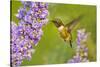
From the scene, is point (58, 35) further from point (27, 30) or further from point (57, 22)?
point (27, 30)

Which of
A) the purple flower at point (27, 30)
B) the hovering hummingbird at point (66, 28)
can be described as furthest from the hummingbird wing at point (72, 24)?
the purple flower at point (27, 30)

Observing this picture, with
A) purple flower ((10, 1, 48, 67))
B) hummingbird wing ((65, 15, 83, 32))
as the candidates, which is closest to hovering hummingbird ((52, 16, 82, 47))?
hummingbird wing ((65, 15, 83, 32))

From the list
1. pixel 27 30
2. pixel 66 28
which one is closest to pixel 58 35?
pixel 66 28

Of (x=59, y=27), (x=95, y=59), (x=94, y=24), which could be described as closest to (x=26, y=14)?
(x=59, y=27)

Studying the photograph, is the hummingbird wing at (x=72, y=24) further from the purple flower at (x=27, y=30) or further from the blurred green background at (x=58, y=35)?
the purple flower at (x=27, y=30)

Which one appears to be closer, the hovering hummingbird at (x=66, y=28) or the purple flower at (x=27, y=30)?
the purple flower at (x=27, y=30)

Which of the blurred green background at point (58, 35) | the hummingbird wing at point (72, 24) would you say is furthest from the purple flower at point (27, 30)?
the hummingbird wing at point (72, 24)
